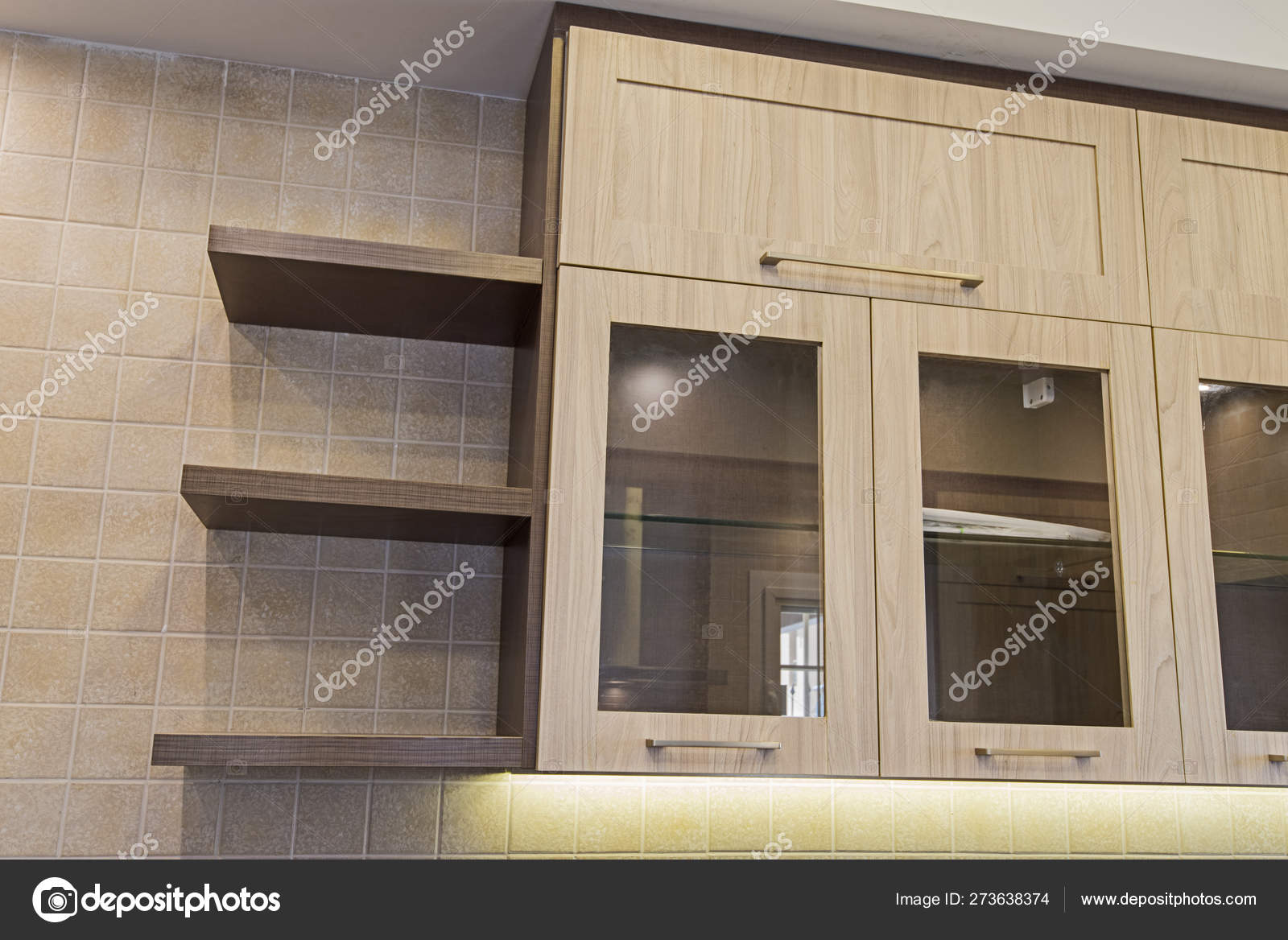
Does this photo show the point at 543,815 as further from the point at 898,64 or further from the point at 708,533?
the point at 898,64

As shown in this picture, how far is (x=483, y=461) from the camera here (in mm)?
1619

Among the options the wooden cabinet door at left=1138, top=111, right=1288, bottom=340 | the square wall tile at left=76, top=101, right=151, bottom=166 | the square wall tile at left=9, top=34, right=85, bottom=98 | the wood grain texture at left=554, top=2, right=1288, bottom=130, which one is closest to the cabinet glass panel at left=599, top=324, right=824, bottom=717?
the wood grain texture at left=554, top=2, right=1288, bottom=130

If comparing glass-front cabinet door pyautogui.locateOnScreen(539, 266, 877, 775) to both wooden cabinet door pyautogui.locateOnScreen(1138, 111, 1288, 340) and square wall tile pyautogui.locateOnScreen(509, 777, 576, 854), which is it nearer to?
square wall tile pyautogui.locateOnScreen(509, 777, 576, 854)

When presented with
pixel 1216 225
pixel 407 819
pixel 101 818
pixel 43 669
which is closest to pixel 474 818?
pixel 407 819

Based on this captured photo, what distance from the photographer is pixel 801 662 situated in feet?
4.39

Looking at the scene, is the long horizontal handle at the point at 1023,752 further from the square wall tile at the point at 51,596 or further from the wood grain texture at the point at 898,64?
the square wall tile at the point at 51,596

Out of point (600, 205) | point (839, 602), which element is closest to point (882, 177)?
point (600, 205)

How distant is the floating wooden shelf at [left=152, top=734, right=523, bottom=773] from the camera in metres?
1.23

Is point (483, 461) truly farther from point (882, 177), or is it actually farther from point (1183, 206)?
point (1183, 206)

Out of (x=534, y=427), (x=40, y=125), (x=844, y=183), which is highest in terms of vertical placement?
(x=40, y=125)

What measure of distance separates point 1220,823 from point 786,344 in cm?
106

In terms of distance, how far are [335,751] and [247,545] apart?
1.34 feet

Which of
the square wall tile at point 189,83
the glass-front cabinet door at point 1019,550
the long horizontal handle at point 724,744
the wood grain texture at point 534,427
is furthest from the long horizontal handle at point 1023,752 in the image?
the square wall tile at point 189,83

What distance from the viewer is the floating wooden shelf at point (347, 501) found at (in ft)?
4.22
